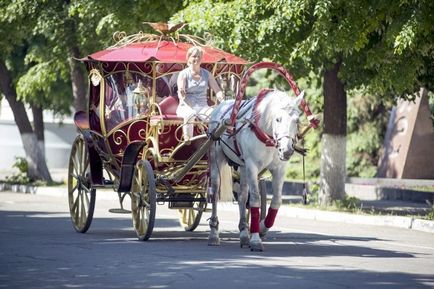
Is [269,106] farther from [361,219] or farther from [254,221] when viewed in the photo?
[361,219]

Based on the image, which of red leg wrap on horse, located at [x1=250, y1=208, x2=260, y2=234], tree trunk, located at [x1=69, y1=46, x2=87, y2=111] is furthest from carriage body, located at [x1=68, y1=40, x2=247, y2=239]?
tree trunk, located at [x1=69, y1=46, x2=87, y2=111]

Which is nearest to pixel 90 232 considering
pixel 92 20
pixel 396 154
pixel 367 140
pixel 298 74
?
pixel 298 74

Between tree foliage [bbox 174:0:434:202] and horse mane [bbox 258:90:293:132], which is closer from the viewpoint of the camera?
horse mane [bbox 258:90:293:132]

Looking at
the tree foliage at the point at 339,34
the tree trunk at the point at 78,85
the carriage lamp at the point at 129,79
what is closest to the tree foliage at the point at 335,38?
the tree foliage at the point at 339,34

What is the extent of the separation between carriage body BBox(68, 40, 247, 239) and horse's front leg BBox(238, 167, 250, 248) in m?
0.70

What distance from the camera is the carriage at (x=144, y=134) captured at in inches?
652

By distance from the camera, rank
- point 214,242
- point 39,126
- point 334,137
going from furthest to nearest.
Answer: point 39,126 < point 334,137 < point 214,242

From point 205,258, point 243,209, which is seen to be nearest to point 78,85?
point 243,209

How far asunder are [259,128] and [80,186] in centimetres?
418

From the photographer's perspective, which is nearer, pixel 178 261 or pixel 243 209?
pixel 178 261

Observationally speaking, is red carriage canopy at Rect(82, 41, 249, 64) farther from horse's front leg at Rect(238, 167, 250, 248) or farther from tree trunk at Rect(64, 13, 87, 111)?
tree trunk at Rect(64, 13, 87, 111)

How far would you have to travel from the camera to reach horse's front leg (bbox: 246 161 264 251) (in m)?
14.9

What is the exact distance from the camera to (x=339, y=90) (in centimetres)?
2500

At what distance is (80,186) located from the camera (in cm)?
1836
